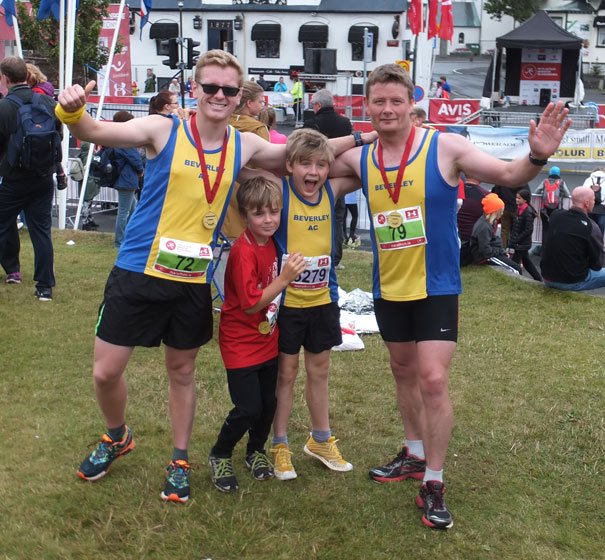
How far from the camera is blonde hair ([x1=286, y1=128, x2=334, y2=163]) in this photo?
12.4ft

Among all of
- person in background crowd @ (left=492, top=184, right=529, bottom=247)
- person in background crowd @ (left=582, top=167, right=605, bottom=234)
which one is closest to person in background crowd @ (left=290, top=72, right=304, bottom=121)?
person in background crowd @ (left=582, top=167, right=605, bottom=234)

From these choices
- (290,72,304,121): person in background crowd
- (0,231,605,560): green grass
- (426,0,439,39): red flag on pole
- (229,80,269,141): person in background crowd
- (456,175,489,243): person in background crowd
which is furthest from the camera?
(290,72,304,121): person in background crowd

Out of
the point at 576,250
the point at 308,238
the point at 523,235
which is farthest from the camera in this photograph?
the point at 523,235

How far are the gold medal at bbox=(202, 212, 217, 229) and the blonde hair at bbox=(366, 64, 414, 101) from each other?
2.98ft

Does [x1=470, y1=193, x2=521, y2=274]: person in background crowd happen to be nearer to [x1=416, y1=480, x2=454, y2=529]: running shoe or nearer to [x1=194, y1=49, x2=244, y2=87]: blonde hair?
[x1=416, y1=480, x2=454, y2=529]: running shoe

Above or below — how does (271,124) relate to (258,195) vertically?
above

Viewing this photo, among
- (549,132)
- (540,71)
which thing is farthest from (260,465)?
(540,71)

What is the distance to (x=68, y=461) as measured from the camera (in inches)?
170

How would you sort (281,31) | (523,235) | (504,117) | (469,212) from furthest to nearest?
(281,31), (504,117), (523,235), (469,212)

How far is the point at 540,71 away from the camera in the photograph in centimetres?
3509

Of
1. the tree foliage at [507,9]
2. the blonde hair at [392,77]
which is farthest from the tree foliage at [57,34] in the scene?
the tree foliage at [507,9]

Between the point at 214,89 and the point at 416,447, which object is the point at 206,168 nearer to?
the point at 214,89

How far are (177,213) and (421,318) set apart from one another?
1.23 m

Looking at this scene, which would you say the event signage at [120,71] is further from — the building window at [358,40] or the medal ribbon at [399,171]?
the medal ribbon at [399,171]
